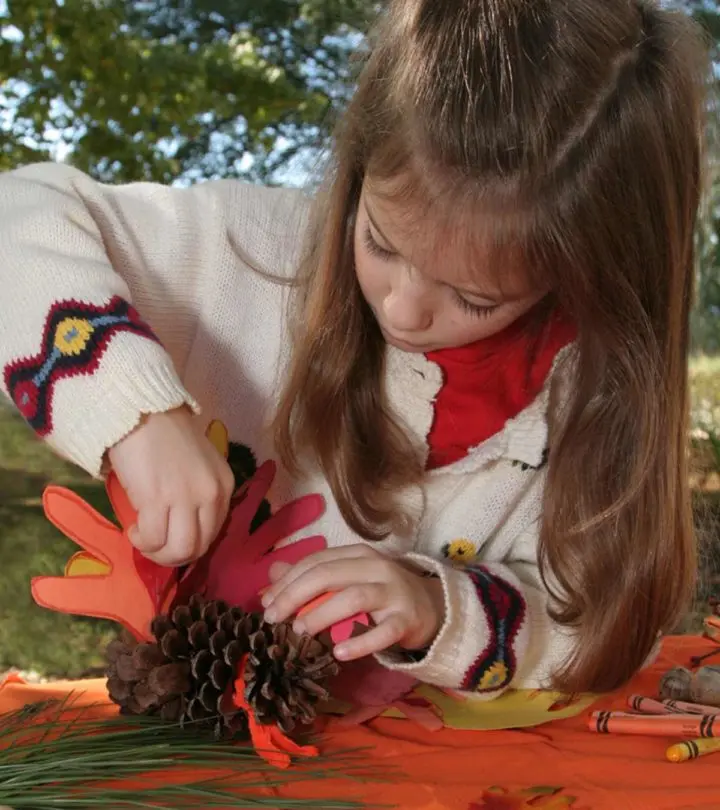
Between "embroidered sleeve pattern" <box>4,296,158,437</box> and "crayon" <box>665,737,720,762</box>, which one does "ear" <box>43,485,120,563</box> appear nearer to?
"embroidered sleeve pattern" <box>4,296,158,437</box>

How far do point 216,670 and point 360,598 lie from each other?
0.33 ft

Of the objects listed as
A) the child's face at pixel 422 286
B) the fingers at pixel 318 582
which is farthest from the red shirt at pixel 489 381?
the fingers at pixel 318 582

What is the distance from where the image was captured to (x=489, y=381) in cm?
89

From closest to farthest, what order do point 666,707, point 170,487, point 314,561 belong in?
point 170,487
point 314,561
point 666,707

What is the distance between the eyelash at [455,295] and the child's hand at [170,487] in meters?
0.19

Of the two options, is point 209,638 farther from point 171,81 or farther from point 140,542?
point 171,81

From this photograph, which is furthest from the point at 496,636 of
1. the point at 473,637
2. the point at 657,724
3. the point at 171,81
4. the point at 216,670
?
the point at 171,81

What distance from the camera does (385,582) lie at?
691 mm

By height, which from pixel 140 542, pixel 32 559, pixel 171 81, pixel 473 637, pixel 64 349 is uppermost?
pixel 171 81

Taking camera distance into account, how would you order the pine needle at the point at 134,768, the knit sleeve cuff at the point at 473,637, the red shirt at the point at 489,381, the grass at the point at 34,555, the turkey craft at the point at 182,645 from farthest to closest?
1. the grass at the point at 34,555
2. the red shirt at the point at 489,381
3. the knit sleeve cuff at the point at 473,637
4. the turkey craft at the point at 182,645
5. the pine needle at the point at 134,768

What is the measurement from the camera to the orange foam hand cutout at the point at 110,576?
2.21 ft

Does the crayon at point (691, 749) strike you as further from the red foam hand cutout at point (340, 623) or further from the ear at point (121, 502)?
the ear at point (121, 502)

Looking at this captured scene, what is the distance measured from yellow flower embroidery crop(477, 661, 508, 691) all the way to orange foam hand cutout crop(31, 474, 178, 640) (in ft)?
0.82

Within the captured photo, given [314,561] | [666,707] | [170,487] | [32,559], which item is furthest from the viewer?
[32,559]
